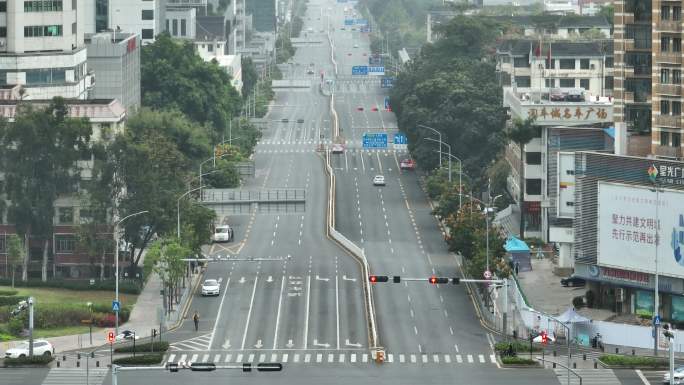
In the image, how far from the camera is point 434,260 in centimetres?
19888

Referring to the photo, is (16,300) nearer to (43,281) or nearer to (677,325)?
(43,281)

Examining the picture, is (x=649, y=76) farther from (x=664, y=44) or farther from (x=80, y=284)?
(x=80, y=284)

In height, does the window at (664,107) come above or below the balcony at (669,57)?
below

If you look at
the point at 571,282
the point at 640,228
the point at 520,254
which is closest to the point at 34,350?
the point at 640,228

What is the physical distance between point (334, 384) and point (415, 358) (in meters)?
12.9

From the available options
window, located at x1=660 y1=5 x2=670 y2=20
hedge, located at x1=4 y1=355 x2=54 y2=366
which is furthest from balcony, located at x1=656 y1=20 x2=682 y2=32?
hedge, located at x1=4 y1=355 x2=54 y2=366

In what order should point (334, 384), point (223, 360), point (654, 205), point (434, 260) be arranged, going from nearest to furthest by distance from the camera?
point (334, 384)
point (223, 360)
point (654, 205)
point (434, 260)

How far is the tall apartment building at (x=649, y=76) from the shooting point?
172 metres

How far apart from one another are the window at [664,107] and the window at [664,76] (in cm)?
180

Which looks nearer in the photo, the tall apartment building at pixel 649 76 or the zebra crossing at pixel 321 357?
the zebra crossing at pixel 321 357

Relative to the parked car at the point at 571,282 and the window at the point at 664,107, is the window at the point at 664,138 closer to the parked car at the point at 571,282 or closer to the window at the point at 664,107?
the window at the point at 664,107

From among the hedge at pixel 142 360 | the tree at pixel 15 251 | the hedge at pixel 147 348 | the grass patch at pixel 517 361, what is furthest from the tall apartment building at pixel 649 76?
the tree at pixel 15 251

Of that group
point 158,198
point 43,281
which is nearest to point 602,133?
point 158,198

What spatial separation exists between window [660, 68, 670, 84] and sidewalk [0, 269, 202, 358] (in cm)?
4709
